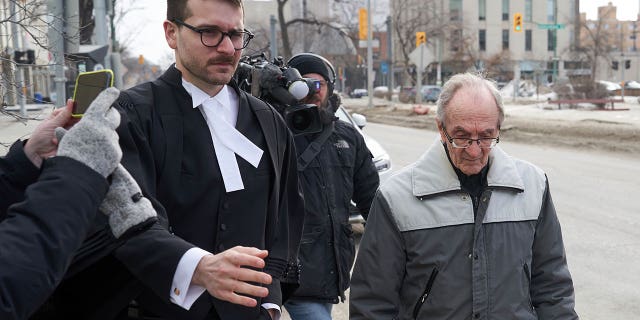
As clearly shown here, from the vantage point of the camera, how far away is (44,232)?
157 cm

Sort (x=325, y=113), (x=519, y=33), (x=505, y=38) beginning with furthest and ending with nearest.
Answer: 1. (x=519, y=33)
2. (x=505, y=38)
3. (x=325, y=113)

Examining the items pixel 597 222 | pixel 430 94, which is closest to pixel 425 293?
pixel 597 222

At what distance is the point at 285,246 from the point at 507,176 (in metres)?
0.89

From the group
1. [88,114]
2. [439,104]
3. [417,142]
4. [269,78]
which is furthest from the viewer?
[417,142]

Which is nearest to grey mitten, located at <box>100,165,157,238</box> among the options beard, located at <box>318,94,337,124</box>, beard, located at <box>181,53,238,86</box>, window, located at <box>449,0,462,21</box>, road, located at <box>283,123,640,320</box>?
beard, located at <box>181,53,238,86</box>

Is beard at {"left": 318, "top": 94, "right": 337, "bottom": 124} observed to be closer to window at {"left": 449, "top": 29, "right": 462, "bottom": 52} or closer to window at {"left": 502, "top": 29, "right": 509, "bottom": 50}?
window at {"left": 449, "top": 29, "right": 462, "bottom": 52}

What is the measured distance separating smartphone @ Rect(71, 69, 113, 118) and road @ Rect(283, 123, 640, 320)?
4.07 meters

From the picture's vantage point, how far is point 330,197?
3670mm

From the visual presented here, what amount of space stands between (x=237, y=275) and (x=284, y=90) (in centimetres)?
174

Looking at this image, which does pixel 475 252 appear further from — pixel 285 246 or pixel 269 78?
pixel 269 78

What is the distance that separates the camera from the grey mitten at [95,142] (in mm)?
1645

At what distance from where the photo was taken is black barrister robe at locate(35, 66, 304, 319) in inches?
83.7

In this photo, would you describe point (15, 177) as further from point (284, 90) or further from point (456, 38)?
point (456, 38)

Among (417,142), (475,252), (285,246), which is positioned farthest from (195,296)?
(417,142)
